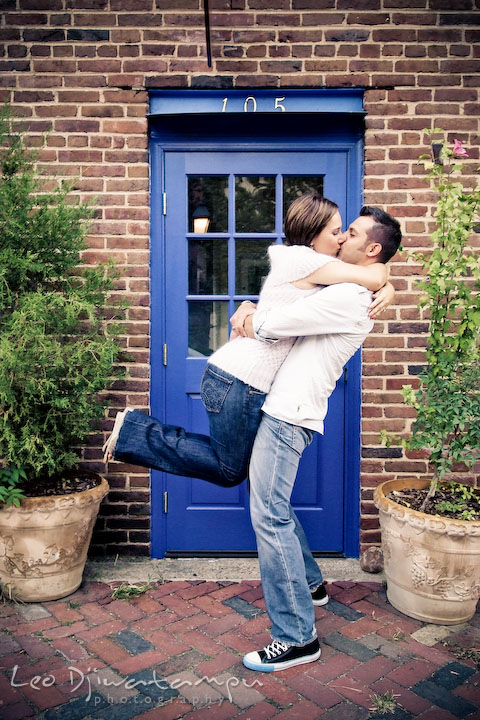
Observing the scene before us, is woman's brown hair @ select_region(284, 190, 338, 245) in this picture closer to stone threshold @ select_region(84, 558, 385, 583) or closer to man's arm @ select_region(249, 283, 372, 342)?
man's arm @ select_region(249, 283, 372, 342)

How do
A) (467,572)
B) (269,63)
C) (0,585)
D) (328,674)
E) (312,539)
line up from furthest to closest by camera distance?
(312,539), (269,63), (0,585), (467,572), (328,674)

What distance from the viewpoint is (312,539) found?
372 centimetres

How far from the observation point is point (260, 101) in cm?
348

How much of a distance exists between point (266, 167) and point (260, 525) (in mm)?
2198

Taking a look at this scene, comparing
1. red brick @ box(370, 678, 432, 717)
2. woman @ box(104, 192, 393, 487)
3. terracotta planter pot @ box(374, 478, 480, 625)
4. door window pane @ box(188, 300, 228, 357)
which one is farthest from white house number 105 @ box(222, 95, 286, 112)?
red brick @ box(370, 678, 432, 717)

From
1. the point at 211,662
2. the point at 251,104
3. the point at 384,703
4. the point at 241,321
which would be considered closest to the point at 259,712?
the point at 211,662

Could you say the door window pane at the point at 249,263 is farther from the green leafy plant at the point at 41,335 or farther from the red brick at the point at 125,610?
the red brick at the point at 125,610

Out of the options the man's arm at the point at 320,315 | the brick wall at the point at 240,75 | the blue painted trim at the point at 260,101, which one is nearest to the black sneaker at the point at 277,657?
the man's arm at the point at 320,315

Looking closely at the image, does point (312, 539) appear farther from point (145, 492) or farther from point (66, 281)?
point (66, 281)

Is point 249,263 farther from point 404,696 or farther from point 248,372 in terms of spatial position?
point 404,696

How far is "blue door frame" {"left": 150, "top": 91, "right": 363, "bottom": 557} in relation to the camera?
3543 millimetres

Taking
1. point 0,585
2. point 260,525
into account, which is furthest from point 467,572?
point 0,585

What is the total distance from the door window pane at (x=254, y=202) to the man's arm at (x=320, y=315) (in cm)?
143

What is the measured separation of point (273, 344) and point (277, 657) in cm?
132
